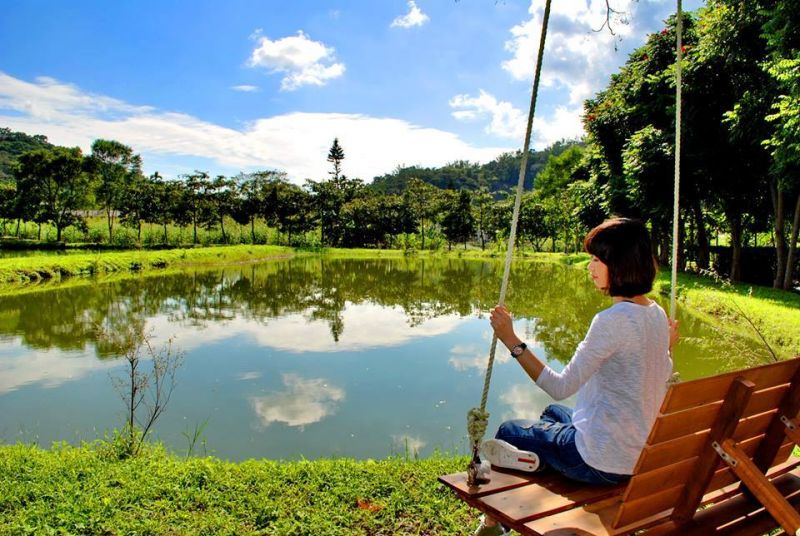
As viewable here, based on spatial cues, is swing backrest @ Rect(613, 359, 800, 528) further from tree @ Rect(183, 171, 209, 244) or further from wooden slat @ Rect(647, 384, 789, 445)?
tree @ Rect(183, 171, 209, 244)

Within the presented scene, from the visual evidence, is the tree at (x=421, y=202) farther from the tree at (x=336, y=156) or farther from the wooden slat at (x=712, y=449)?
the wooden slat at (x=712, y=449)

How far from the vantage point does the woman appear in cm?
185

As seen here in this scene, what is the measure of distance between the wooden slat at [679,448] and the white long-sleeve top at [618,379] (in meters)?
0.17

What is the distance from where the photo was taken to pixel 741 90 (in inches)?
526

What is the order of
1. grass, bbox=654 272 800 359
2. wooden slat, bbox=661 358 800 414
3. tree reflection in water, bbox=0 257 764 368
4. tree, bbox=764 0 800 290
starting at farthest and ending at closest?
tree reflection in water, bbox=0 257 764 368 < tree, bbox=764 0 800 290 < grass, bbox=654 272 800 359 < wooden slat, bbox=661 358 800 414

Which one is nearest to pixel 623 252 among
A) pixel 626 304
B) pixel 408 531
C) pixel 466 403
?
pixel 626 304

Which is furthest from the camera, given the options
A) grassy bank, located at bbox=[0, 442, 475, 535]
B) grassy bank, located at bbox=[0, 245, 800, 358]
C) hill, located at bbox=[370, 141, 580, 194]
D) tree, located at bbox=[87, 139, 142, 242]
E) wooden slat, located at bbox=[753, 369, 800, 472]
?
hill, located at bbox=[370, 141, 580, 194]

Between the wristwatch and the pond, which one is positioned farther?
the pond

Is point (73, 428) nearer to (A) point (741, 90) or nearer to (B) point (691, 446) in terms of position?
(B) point (691, 446)

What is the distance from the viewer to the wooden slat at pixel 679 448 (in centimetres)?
163

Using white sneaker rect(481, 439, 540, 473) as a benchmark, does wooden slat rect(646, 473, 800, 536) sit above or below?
below

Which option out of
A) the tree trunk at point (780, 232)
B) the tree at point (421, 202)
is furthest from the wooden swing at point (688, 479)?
the tree at point (421, 202)

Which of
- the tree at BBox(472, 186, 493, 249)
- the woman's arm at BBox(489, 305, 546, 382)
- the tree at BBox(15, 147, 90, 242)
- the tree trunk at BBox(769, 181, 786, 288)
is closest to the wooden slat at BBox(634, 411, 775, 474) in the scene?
the woman's arm at BBox(489, 305, 546, 382)

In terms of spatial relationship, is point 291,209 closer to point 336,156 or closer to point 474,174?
point 336,156
